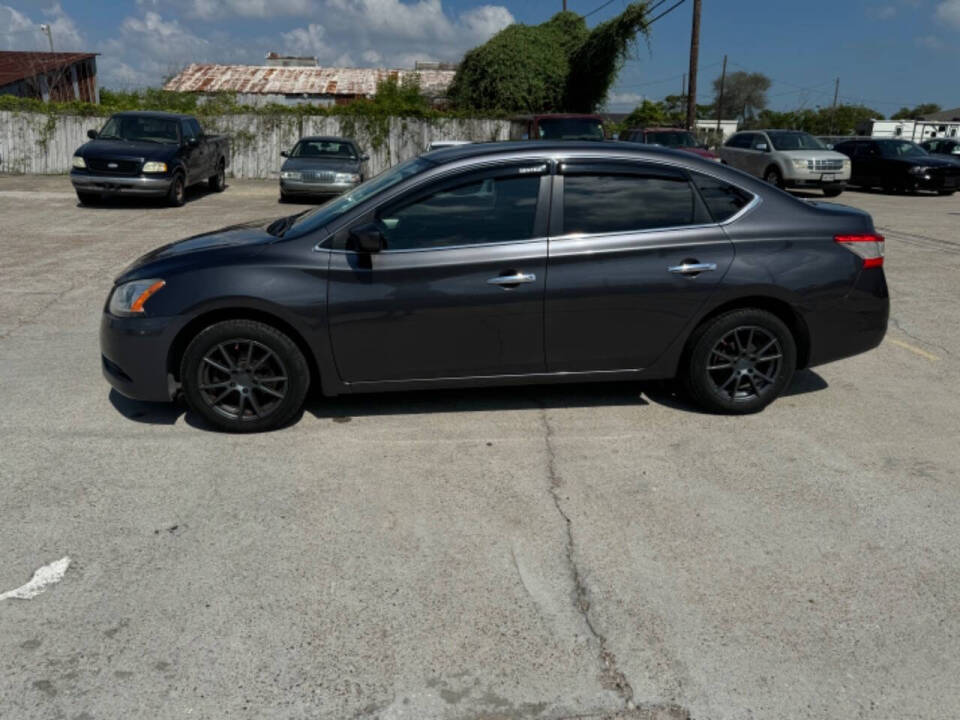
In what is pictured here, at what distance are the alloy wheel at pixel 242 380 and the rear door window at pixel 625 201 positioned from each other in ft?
6.23

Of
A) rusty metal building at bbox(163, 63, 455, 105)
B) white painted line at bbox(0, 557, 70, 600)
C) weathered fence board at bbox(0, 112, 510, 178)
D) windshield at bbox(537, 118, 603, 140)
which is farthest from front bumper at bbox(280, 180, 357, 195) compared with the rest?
rusty metal building at bbox(163, 63, 455, 105)

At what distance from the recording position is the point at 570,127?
1800 cm

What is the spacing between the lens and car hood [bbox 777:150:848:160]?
64.9ft

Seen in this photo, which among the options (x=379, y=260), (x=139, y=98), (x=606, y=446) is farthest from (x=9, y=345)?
(x=139, y=98)

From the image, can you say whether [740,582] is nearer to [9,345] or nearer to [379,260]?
[379,260]

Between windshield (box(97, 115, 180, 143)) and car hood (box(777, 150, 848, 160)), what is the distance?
1402 cm

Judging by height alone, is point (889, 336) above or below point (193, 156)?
below

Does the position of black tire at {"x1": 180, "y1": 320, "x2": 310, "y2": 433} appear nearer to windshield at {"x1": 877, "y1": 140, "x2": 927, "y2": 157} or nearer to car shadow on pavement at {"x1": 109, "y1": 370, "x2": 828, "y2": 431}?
car shadow on pavement at {"x1": 109, "y1": 370, "x2": 828, "y2": 431}

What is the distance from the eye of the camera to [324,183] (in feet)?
55.8

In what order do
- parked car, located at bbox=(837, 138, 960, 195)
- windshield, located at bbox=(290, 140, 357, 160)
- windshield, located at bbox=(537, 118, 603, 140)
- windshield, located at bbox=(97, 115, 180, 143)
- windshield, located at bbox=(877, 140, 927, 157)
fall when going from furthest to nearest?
windshield, located at bbox=(877, 140, 927, 157), parked car, located at bbox=(837, 138, 960, 195), windshield, located at bbox=(290, 140, 357, 160), windshield, located at bbox=(537, 118, 603, 140), windshield, located at bbox=(97, 115, 180, 143)

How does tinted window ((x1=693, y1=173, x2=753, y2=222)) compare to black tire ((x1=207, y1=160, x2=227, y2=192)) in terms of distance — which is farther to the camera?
black tire ((x1=207, y1=160, x2=227, y2=192))

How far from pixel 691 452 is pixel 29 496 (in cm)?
348

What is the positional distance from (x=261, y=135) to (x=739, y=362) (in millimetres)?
20985

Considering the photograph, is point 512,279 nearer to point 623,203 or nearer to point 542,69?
point 623,203
